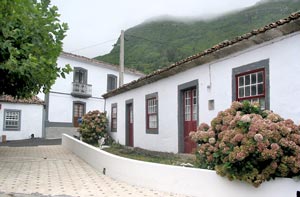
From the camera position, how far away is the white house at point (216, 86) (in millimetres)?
7162

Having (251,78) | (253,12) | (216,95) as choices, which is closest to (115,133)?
(216,95)

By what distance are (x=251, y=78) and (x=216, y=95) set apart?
1392 mm

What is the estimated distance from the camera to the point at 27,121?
82.6 feet

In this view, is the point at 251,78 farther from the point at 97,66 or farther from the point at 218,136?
the point at 97,66

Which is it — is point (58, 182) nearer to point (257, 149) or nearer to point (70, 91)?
point (257, 149)

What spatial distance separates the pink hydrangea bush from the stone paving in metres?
1.73

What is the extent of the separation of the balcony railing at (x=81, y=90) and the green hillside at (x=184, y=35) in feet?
25.3

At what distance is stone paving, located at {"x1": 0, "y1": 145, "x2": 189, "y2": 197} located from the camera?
703cm

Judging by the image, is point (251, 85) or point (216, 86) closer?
point (251, 85)

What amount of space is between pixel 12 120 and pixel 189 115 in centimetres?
1762

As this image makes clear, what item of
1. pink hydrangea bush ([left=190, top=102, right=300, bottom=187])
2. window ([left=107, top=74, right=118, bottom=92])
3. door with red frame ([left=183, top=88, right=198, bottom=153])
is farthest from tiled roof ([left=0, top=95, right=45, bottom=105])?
pink hydrangea bush ([left=190, top=102, right=300, bottom=187])

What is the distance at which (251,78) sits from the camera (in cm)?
832

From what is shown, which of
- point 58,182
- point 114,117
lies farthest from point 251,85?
point 114,117

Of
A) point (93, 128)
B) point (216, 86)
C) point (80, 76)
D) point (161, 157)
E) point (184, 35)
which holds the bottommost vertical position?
point (161, 157)
